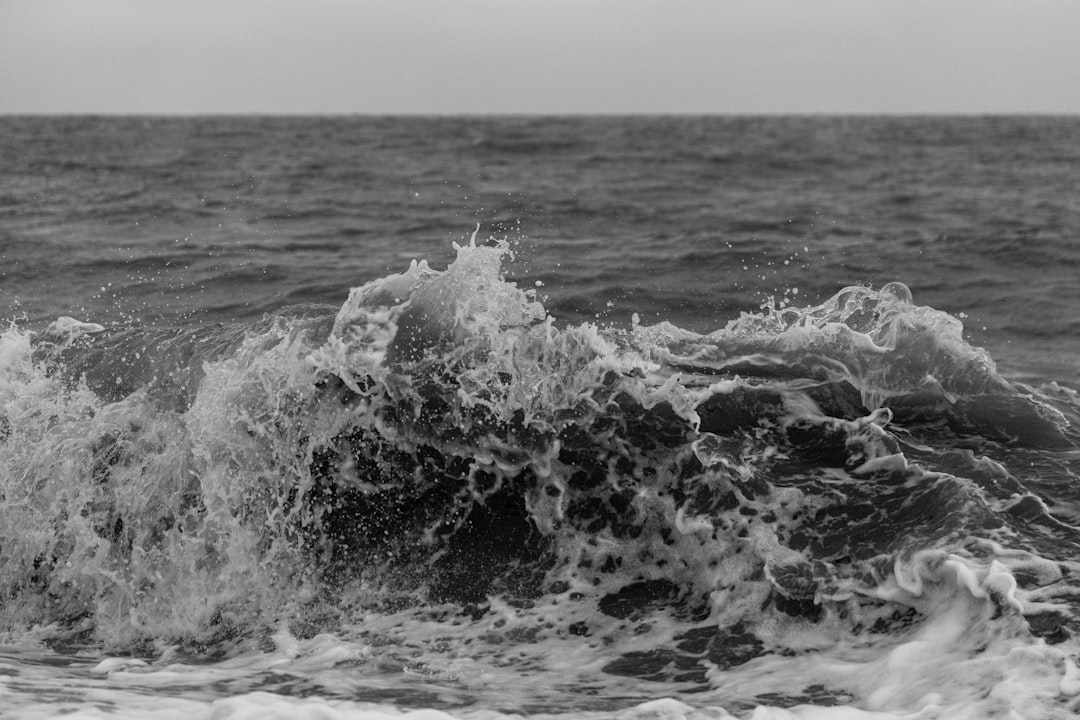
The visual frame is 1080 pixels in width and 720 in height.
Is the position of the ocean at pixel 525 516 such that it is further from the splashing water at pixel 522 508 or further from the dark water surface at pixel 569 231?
the dark water surface at pixel 569 231

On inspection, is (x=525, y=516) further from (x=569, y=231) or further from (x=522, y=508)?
(x=569, y=231)

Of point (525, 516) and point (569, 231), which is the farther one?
point (569, 231)

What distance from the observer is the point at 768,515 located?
16.7ft

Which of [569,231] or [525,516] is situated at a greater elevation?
[569,231]

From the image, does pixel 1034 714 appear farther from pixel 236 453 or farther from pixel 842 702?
pixel 236 453

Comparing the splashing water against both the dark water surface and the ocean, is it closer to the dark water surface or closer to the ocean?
the ocean

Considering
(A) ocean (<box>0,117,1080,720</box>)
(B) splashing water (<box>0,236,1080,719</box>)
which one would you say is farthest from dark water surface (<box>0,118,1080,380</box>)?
(B) splashing water (<box>0,236,1080,719</box>)

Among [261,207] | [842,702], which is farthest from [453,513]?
[261,207]

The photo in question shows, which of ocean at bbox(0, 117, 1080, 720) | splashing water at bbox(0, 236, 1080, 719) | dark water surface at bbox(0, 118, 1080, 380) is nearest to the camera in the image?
ocean at bbox(0, 117, 1080, 720)

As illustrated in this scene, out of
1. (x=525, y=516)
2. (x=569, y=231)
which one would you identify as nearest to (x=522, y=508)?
(x=525, y=516)

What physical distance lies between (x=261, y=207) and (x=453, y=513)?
10.2 metres

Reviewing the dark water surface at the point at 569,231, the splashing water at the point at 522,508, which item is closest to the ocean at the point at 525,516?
the splashing water at the point at 522,508

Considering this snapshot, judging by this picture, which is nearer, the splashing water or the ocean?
the ocean

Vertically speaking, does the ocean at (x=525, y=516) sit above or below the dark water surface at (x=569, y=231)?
below
